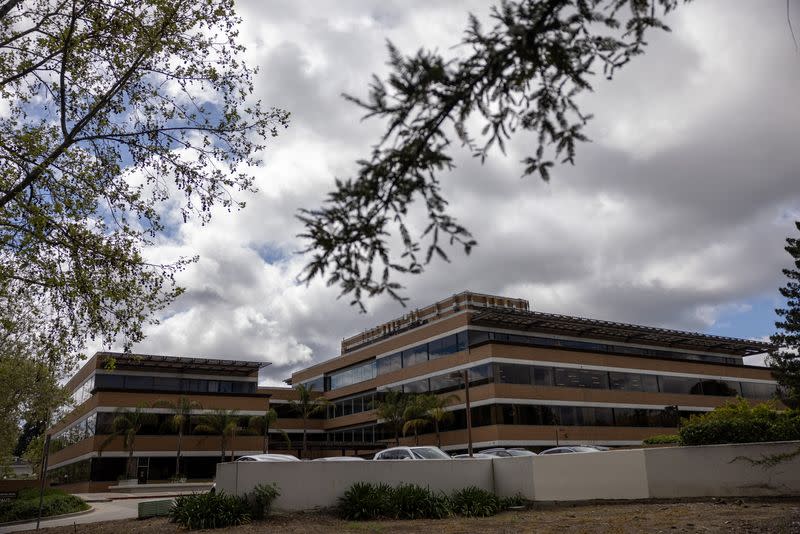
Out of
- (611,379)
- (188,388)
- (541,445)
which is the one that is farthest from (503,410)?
(188,388)

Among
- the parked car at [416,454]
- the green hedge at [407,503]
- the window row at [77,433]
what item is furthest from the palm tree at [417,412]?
the green hedge at [407,503]

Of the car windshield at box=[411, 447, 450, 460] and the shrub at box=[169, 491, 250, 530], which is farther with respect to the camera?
the car windshield at box=[411, 447, 450, 460]

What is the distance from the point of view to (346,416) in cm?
6356

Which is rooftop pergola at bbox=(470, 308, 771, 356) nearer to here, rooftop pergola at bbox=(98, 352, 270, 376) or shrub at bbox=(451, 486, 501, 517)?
rooftop pergola at bbox=(98, 352, 270, 376)

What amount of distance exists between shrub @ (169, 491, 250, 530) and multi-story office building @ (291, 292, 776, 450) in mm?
30087

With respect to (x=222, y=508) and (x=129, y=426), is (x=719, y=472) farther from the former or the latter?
(x=129, y=426)

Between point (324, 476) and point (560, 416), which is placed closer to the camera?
point (324, 476)

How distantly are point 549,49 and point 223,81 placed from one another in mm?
12083

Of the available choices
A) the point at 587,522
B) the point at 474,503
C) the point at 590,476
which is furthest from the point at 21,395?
the point at 587,522

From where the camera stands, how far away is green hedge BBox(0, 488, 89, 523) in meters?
22.2

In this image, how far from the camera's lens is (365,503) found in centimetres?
1759

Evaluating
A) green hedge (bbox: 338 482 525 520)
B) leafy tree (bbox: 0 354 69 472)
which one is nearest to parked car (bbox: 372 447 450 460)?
green hedge (bbox: 338 482 525 520)

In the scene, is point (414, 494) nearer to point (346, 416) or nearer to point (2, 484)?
point (2, 484)

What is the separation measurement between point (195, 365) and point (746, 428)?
151 ft
